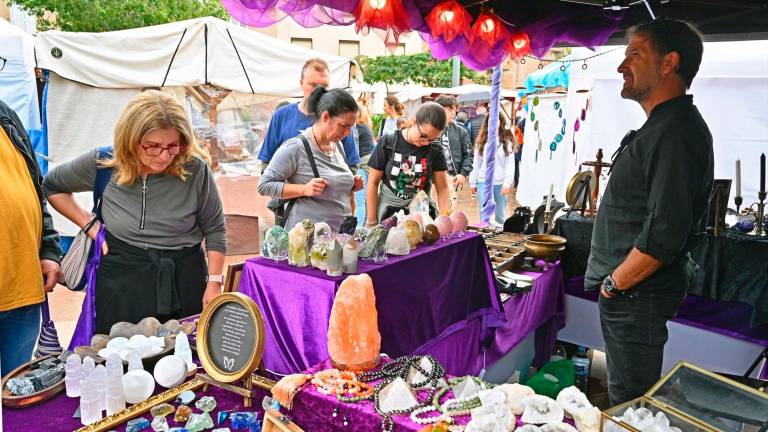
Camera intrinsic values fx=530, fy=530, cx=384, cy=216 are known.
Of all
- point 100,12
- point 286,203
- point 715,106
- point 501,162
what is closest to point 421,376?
point 286,203

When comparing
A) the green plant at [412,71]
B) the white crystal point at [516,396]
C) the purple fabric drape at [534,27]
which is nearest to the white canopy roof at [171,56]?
the purple fabric drape at [534,27]

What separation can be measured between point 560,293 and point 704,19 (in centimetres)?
238

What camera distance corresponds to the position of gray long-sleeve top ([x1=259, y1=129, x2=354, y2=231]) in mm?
2514

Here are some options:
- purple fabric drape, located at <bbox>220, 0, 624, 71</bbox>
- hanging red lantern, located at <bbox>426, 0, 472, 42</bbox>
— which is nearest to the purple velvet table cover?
hanging red lantern, located at <bbox>426, 0, 472, 42</bbox>

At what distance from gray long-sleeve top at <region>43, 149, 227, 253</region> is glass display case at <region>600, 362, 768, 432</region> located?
160 centimetres

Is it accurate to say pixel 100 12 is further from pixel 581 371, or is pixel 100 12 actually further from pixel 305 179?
pixel 581 371

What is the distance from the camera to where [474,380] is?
1271 millimetres

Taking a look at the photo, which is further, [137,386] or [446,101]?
[446,101]

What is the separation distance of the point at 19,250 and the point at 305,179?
3.88 feet

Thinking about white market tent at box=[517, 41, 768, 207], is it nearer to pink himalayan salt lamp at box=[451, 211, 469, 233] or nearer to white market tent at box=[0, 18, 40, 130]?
pink himalayan salt lamp at box=[451, 211, 469, 233]

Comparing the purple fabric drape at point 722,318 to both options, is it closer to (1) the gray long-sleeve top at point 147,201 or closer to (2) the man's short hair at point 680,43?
(2) the man's short hair at point 680,43

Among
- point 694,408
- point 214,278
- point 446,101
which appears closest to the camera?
point 694,408

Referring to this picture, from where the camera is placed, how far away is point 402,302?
84.6 inches

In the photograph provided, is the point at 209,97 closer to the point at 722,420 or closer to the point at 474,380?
the point at 474,380
